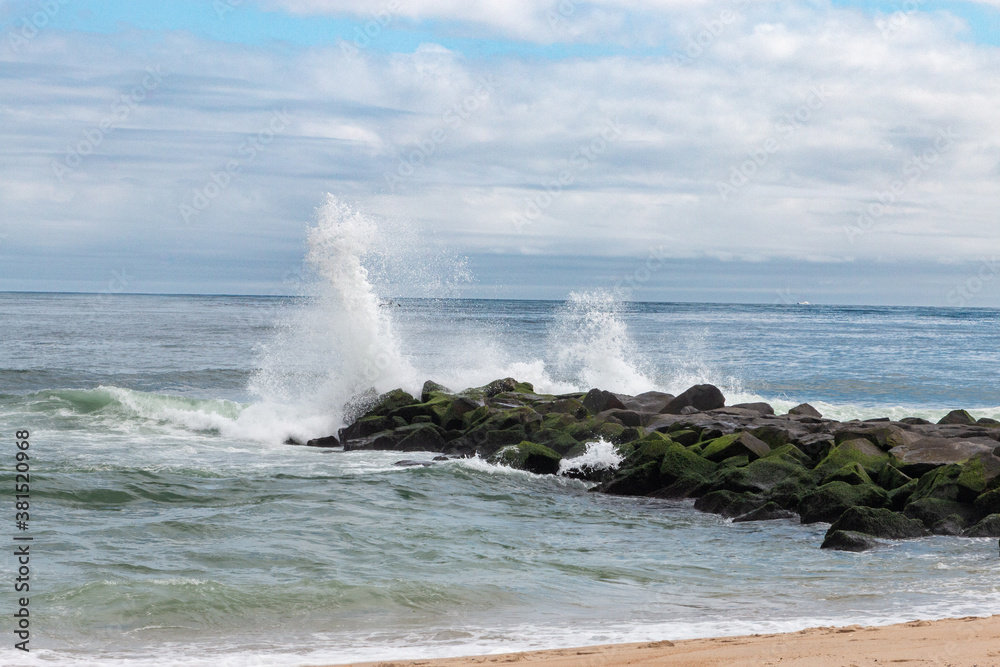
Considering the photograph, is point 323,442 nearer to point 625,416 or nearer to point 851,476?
point 625,416

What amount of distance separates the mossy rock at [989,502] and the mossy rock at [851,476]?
1.16 meters

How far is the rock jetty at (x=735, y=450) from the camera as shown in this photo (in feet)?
30.2

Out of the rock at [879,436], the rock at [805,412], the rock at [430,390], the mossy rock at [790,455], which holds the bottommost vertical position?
the mossy rock at [790,455]

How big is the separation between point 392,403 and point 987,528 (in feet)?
32.8

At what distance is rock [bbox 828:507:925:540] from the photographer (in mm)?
8602

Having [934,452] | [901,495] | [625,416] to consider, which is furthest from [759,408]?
[901,495]

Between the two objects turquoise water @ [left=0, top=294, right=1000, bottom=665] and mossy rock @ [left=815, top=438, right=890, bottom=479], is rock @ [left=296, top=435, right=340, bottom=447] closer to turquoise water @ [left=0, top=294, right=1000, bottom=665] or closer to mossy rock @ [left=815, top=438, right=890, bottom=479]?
turquoise water @ [left=0, top=294, right=1000, bottom=665]

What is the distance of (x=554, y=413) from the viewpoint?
14766 millimetres

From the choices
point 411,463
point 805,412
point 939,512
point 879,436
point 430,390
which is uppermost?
point 430,390

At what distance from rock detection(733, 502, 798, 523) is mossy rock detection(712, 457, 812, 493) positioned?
1.74ft

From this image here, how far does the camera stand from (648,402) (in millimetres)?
15852

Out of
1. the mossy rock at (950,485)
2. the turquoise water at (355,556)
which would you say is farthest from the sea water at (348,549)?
the mossy rock at (950,485)

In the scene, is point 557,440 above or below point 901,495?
above

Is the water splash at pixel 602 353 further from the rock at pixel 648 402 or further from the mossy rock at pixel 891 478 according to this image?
the mossy rock at pixel 891 478
